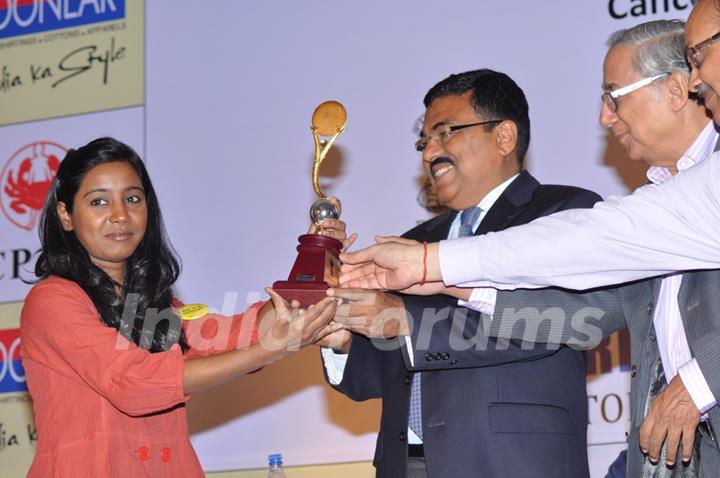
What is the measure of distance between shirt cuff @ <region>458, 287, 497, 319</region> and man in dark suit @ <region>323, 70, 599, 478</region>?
50mm

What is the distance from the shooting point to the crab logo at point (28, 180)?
465 cm

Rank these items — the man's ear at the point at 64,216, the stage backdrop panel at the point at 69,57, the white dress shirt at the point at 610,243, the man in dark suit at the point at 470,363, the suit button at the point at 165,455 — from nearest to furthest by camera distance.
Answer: the white dress shirt at the point at 610,243, the man in dark suit at the point at 470,363, the suit button at the point at 165,455, the man's ear at the point at 64,216, the stage backdrop panel at the point at 69,57

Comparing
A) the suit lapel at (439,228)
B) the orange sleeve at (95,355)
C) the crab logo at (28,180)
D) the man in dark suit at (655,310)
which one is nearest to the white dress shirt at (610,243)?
the man in dark suit at (655,310)

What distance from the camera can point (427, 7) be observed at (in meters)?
4.12

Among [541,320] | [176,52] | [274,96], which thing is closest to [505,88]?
[541,320]

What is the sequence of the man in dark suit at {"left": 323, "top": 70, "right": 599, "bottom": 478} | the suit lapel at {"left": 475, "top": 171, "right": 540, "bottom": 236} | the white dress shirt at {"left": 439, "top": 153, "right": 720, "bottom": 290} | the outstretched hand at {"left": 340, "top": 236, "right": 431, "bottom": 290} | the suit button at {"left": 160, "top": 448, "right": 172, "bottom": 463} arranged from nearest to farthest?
the white dress shirt at {"left": 439, "top": 153, "right": 720, "bottom": 290} < the outstretched hand at {"left": 340, "top": 236, "right": 431, "bottom": 290} < the man in dark suit at {"left": 323, "top": 70, "right": 599, "bottom": 478} < the suit button at {"left": 160, "top": 448, "right": 172, "bottom": 463} < the suit lapel at {"left": 475, "top": 171, "right": 540, "bottom": 236}

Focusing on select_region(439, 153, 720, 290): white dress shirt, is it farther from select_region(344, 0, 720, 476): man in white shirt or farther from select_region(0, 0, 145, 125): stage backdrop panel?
select_region(0, 0, 145, 125): stage backdrop panel

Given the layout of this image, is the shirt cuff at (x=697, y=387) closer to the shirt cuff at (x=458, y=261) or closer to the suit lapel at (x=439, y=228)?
the shirt cuff at (x=458, y=261)

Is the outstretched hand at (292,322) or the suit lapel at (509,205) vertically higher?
the suit lapel at (509,205)

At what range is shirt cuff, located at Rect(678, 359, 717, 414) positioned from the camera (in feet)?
7.67

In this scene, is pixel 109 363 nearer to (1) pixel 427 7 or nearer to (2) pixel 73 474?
(2) pixel 73 474

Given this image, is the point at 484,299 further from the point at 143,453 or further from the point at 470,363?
the point at 143,453

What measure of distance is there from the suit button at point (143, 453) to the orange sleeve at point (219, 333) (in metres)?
0.38

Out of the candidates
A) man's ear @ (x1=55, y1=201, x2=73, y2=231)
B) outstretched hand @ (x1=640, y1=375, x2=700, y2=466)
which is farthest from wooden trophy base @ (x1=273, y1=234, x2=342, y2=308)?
outstretched hand @ (x1=640, y1=375, x2=700, y2=466)
